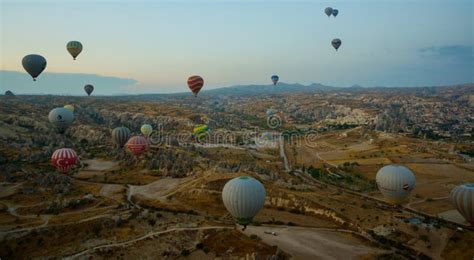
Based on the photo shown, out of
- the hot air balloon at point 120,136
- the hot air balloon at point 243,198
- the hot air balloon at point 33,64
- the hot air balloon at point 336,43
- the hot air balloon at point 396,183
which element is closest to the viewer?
the hot air balloon at point 243,198

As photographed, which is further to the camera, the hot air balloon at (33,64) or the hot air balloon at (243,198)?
the hot air balloon at (33,64)

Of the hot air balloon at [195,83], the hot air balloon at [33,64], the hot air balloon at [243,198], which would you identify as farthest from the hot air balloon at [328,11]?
the hot air balloon at [243,198]

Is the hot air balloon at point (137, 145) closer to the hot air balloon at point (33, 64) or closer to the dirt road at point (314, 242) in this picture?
the hot air balloon at point (33, 64)

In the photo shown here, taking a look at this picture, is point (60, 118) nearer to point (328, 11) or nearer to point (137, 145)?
point (137, 145)

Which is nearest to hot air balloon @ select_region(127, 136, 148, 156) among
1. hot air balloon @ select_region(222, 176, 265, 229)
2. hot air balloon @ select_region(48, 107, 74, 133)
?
hot air balloon @ select_region(48, 107, 74, 133)

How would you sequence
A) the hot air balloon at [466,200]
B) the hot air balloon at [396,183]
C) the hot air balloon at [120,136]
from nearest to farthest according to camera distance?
1. the hot air balloon at [466,200]
2. the hot air balloon at [396,183]
3. the hot air balloon at [120,136]

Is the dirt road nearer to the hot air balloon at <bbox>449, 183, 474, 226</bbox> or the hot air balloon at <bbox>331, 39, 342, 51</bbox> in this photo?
the hot air balloon at <bbox>449, 183, 474, 226</bbox>
